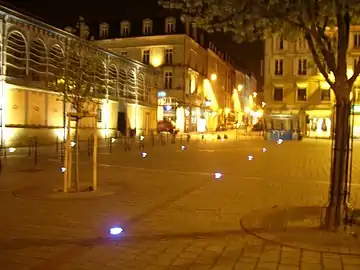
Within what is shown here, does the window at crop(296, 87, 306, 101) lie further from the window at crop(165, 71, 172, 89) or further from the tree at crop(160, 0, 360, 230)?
the tree at crop(160, 0, 360, 230)

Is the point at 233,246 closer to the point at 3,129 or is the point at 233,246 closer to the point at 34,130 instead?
the point at 3,129

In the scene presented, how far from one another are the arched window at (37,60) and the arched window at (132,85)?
14762 millimetres

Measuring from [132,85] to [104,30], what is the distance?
24.0 m

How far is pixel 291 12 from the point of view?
6.96 meters

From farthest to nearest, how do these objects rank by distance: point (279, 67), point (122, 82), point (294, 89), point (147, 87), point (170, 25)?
point (170, 25), point (279, 67), point (294, 89), point (147, 87), point (122, 82)

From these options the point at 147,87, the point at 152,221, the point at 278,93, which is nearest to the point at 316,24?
the point at 152,221

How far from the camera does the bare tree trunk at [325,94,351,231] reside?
7.05 meters

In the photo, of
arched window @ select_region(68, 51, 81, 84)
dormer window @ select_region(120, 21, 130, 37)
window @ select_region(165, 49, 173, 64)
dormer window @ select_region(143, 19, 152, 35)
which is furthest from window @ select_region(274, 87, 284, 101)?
arched window @ select_region(68, 51, 81, 84)

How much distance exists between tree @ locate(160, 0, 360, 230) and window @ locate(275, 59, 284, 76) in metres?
55.6

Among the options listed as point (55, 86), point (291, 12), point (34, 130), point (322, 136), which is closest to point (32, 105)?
point (34, 130)

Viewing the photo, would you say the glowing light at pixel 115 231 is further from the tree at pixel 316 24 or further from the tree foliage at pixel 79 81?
the tree foliage at pixel 79 81

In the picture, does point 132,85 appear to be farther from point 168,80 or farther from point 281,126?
point 168,80

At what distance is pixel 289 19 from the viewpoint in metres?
7.32

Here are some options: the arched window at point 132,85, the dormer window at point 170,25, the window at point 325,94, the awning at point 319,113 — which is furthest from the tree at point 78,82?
the dormer window at point 170,25
